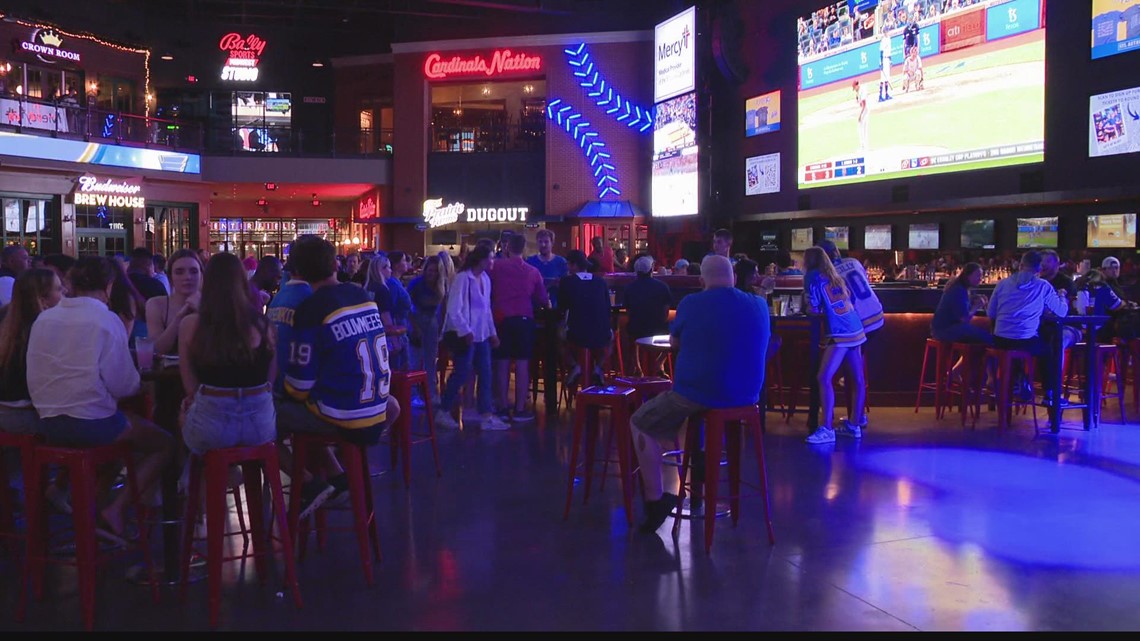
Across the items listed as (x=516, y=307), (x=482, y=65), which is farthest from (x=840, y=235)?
(x=482, y=65)

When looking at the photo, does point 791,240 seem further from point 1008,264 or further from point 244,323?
point 244,323

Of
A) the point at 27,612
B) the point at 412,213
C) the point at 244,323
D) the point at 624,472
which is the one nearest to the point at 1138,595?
the point at 624,472

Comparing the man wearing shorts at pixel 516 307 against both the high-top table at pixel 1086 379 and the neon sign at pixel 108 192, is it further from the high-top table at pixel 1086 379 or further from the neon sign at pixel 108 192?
the neon sign at pixel 108 192

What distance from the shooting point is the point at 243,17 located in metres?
28.7

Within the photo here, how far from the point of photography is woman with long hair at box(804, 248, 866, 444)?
7.85m

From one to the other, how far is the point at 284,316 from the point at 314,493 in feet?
3.01

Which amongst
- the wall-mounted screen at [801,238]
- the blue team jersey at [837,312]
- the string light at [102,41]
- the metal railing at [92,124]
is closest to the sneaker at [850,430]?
the blue team jersey at [837,312]

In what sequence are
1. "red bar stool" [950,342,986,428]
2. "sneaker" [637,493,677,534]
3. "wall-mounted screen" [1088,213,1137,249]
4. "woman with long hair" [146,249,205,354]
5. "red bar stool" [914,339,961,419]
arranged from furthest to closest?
"wall-mounted screen" [1088,213,1137,249]
"red bar stool" [914,339,961,419]
"red bar stool" [950,342,986,428]
"sneaker" [637,493,677,534]
"woman with long hair" [146,249,205,354]

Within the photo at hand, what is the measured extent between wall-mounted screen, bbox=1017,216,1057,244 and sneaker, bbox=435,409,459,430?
27.2 ft

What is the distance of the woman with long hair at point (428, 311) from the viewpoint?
909cm

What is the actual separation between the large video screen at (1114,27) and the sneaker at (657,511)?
9.01 meters

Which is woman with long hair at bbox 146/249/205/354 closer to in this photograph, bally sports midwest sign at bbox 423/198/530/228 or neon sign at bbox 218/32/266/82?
bally sports midwest sign at bbox 423/198/530/228

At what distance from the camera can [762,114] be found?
18.1 m

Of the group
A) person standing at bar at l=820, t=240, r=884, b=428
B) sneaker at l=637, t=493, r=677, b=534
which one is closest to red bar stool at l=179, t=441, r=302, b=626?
sneaker at l=637, t=493, r=677, b=534
